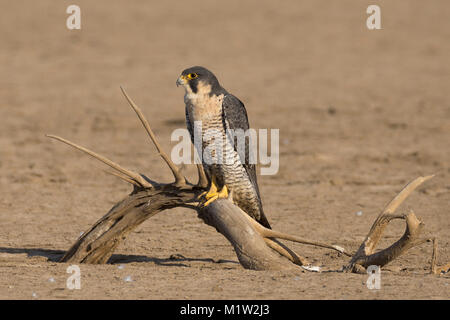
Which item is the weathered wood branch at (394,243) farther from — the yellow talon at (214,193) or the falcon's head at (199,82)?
the falcon's head at (199,82)

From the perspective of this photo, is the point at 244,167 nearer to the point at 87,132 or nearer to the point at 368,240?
the point at 368,240

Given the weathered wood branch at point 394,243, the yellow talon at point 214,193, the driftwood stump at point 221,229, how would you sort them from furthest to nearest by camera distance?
1. the yellow talon at point 214,193
2. the driftwood stump at point 221,229
3. the weathered wood branch at point 394,243

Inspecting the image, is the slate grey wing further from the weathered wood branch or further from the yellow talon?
the weathered wood branch

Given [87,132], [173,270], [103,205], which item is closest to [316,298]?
[173,270]

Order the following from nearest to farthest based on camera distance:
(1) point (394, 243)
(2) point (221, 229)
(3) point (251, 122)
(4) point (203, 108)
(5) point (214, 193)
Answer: (1) point (394, 243) → (2) point (221, 229) → (4) point (203, 108) → (5) point (214, 193) → (3) point (251, 122)

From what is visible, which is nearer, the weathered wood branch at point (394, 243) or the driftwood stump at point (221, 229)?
the weathered wood branch at point (394, 243)

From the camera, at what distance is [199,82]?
19.6 feet

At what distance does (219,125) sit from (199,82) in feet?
1.18

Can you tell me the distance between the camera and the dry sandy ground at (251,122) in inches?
218

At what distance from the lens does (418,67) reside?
1569cm

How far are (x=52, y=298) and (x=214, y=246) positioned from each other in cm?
199

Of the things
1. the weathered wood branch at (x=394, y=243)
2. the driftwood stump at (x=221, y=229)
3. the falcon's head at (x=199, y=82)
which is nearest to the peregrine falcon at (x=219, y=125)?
the falcon's head at (x=199, y=82)

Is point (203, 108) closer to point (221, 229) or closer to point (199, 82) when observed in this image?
point (199, 82)

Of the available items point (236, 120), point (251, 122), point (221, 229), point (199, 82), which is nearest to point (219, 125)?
point (236, 120)
